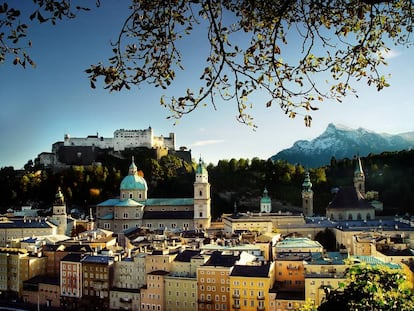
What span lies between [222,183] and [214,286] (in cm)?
2830

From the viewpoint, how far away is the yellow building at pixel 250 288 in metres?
25.3

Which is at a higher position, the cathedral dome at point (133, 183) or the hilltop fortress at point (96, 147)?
the hilltop fortress at point (96, 147)

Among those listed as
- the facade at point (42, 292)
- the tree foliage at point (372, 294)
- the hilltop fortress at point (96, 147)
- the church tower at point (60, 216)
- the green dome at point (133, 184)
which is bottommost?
the facade at point (42, 292)

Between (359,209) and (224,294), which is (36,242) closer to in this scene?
(224,294)

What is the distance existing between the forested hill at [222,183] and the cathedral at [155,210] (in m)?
6.10

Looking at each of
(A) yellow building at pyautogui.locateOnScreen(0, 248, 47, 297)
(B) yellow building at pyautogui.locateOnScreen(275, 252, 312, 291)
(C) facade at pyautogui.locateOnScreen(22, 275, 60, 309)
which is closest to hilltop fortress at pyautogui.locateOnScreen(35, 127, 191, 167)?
(A) yellow building at pyautogui.locateOnScreen(0, 248, 47, 297)

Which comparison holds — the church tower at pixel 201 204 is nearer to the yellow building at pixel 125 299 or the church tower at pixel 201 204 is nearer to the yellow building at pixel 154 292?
the yellow building at pixel 125 299

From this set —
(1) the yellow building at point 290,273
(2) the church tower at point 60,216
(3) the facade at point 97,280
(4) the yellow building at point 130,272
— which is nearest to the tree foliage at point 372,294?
(1) the yellow building at point 290,273

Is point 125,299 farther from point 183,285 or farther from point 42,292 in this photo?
point 42,292

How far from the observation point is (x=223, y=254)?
93.5 feet

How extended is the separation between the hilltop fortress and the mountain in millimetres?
43968

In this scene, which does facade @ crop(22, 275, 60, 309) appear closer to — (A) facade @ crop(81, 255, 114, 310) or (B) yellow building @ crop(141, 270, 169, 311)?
(A) facade @ crop(81, 255, 114, 310)

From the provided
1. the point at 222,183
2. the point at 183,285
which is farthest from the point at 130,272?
the point at 222,183

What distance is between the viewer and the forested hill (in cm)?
5131
